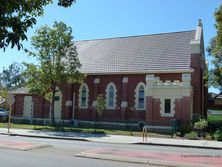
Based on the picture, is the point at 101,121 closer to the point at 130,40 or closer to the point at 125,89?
the point at 125,89

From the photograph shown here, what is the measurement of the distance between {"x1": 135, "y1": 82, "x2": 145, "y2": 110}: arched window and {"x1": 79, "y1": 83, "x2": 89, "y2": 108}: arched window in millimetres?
6188

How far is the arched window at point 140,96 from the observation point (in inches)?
1428

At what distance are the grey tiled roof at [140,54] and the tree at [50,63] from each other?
14.5ft

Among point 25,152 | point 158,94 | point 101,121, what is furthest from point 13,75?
point 25,152

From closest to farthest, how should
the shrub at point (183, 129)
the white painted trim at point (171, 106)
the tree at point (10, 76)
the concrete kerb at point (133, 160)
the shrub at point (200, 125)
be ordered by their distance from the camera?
the concrete kerb at point (133, 160)
the shrub at point (200, 125)
the shrub at point (183, 129)
the white painted trim at point (171, 106)
the tree at point (10, 76)

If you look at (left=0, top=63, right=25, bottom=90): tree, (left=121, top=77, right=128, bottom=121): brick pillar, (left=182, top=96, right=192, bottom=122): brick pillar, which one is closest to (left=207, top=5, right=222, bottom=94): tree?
(left=182, top=96, right=192, bottom=122): brick pillar

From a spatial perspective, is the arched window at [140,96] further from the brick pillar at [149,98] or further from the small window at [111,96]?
the brick pillar at [149,98]

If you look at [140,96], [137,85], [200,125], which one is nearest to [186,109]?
[200,125]

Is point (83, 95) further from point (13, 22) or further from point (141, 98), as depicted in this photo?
point (13, 22)

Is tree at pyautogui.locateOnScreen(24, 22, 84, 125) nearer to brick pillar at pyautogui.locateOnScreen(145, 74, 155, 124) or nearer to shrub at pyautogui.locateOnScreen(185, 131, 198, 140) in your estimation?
brick pillar at pyautogui.locateOnScreen(145, 74, 155, 124)

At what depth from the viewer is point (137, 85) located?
36750 mm

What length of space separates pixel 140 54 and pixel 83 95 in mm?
7835


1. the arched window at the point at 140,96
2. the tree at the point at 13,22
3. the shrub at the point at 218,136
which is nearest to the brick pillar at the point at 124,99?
the arched window at the point at 140,96

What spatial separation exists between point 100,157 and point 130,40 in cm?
3052
